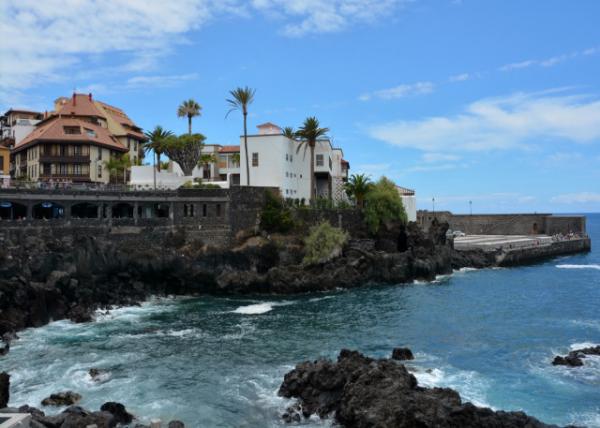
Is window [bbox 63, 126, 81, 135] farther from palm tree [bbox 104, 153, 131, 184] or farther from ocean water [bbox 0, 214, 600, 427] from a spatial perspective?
ocean water [bbox 0, 214, 600, 427]

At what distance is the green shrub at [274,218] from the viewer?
68.9 meters

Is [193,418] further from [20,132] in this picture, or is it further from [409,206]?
[20,132]

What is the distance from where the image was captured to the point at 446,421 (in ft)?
77.5

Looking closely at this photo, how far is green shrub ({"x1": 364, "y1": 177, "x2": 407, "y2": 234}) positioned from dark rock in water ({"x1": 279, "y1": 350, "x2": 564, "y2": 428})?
45047mm

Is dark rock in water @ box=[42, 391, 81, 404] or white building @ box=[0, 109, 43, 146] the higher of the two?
white building @ box=[0, 109, 43, 146]

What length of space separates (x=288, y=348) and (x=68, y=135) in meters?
60.4

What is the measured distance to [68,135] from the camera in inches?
3255

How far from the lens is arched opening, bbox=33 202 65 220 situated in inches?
2606

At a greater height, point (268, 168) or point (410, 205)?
point (268, 168)

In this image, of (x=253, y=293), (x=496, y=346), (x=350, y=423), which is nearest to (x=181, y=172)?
(x=253, y=293)

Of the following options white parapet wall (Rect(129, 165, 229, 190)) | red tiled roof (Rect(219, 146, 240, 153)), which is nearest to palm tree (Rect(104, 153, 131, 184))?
white parapet wall (Rect(129, 165, 229, 190))

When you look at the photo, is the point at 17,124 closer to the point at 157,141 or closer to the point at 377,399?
the point at 157,141

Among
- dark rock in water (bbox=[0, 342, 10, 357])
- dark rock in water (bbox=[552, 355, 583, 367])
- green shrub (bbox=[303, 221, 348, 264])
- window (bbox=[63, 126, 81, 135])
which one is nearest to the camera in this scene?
dark rock in water (bbox=[552, 355, 583, 367])

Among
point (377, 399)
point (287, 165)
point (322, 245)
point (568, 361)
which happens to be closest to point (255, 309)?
point (322, 245)
